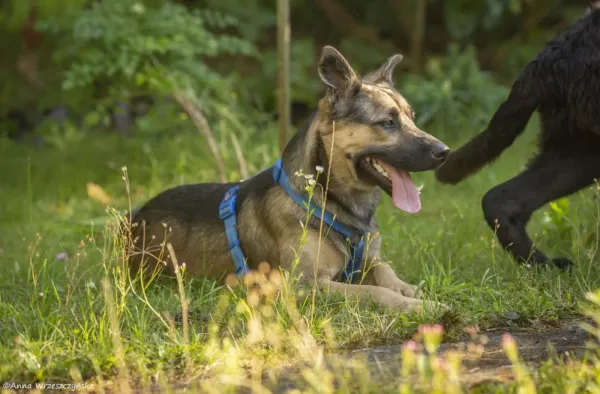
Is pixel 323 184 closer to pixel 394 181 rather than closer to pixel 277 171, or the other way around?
pixel 277 171

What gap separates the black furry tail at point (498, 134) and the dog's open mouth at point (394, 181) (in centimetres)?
55

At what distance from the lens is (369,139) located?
4.64 metres

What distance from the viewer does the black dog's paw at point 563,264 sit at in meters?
4.77

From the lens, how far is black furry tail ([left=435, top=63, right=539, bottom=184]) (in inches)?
189

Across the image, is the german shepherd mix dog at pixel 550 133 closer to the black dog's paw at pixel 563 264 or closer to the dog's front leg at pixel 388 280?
the black dog's paw at pixel 563 264

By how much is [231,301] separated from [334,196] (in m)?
0.82

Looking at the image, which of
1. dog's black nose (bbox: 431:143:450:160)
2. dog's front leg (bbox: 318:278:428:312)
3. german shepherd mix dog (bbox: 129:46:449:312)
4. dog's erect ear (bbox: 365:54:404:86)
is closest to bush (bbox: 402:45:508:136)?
dog's erect ear (bbox: 365:54:404:86)

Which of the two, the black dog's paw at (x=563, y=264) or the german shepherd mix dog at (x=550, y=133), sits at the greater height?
the german shepherd mix dog at (x=550, y=133)

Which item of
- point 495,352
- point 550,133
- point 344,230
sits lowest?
point 495,352

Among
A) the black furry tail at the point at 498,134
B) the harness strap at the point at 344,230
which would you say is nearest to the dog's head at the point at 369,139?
the harness strap at the point at 344,230

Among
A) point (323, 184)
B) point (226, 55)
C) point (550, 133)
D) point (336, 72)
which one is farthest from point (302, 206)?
point (226, 55)

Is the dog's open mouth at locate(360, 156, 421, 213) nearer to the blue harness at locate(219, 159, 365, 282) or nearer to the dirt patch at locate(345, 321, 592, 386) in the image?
the blue harness at locate(219, 159, 365, 282)

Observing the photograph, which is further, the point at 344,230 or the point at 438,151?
the point at 344,230

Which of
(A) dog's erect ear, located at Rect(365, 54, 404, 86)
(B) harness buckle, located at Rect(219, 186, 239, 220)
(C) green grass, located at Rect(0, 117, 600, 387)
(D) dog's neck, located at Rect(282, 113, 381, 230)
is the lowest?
(C) green grass, located at Rect(0, 117, 600, 387)
